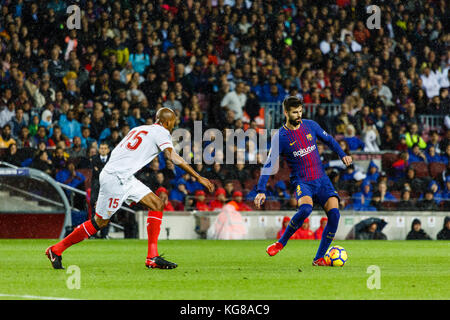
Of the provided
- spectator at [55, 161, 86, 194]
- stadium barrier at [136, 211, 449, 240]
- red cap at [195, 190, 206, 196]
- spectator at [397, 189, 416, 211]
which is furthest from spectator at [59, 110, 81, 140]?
spectator at [397, 189, 416, 211]

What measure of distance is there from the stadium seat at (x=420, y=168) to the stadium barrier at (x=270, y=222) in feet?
7.29

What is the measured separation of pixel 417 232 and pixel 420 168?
281cm

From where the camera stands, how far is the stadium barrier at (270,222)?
20.3 m

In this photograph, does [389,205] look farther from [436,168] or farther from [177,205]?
[177,205]

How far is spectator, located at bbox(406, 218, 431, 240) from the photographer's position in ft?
67.4

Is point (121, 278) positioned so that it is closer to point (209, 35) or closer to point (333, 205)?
point (333, 205)

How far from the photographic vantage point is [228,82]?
23.5 m

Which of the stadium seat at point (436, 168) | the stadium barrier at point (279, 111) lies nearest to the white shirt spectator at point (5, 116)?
the stadium barrier at point (279, 111)

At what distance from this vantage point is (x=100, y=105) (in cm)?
2209

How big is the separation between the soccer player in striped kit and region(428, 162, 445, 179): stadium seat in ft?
38.0

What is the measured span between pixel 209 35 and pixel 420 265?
14532 mm

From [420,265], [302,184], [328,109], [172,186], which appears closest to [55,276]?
[302,184]

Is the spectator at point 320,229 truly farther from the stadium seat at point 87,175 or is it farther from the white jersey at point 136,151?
the white jersey at point 136,151

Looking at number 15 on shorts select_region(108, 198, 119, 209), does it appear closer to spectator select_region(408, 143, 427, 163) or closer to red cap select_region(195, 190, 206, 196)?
red cap select_region(195, 190, 206, 196)
